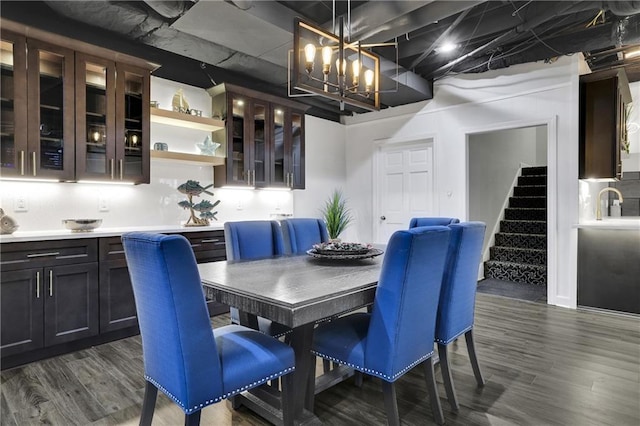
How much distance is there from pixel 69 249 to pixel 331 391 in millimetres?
2346

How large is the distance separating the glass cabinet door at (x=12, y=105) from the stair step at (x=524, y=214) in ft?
22.3

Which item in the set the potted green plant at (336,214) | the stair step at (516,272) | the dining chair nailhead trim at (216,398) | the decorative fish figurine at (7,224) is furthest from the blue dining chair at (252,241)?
the stair step at (516,272)

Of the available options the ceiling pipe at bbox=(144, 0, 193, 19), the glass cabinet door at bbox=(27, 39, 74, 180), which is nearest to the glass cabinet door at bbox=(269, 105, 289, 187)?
the ceiling pipe at bbox=(144, 0, 193, 19)

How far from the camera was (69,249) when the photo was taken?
2846mm

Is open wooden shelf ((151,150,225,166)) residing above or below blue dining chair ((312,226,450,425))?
above

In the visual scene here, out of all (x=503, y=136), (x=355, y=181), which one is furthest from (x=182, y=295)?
(x=503, y=136)

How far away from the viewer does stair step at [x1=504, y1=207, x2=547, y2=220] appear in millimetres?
6039

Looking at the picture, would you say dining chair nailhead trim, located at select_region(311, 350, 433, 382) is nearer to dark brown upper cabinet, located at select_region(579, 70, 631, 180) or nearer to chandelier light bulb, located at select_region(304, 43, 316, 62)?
chandelier light bulb, located at select_region(304, 43, 316, 62)

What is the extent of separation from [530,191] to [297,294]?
6531mm

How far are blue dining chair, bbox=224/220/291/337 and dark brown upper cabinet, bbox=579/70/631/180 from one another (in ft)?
11.9

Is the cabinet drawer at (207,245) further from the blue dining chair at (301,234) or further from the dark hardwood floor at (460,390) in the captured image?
the blue dining chair at (301,234)

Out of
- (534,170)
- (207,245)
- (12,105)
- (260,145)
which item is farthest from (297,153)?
(534,170)

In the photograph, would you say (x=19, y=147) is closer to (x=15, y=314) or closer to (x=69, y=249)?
(x=69, y=249)

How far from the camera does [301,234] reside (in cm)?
311
